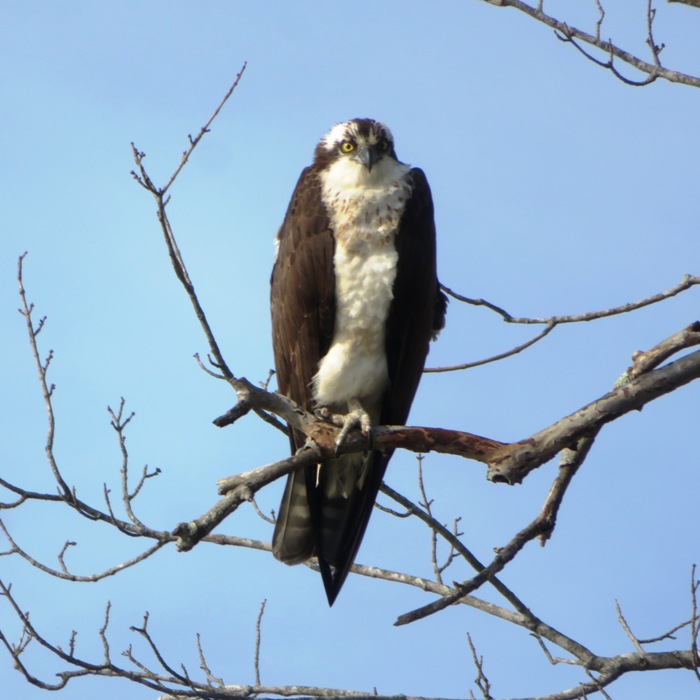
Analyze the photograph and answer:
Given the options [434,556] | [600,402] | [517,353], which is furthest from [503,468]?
[434,556]

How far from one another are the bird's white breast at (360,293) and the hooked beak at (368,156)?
18 centimetres

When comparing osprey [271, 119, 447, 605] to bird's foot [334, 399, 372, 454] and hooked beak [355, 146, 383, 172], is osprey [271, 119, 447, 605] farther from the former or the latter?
bird's foot [334, 399, 372, 454]

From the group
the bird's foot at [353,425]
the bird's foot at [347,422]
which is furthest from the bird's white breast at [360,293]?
the bird's foot at [353,425]

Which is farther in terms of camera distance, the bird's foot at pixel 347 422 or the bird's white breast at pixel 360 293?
the bird's white breast at pixel 360 293

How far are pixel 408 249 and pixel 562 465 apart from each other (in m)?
1.41

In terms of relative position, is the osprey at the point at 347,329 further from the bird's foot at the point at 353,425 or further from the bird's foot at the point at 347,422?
the bird's foot at the point at 353,425

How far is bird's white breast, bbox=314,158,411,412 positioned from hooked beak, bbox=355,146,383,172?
0.60 ft

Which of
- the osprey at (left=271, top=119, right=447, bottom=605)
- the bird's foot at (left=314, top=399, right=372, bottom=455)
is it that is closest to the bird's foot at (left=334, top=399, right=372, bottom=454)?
the bird's foot at (left=314, top=399, right=372, bottom=455)

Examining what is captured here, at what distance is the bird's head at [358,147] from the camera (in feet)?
17.2

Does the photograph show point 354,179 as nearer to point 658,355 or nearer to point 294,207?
point 294,207

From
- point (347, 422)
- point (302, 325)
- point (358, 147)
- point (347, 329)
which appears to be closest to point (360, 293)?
point (347, 329)

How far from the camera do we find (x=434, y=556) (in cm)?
500

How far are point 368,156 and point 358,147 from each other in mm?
146

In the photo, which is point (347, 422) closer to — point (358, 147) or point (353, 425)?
point (353, 425)
